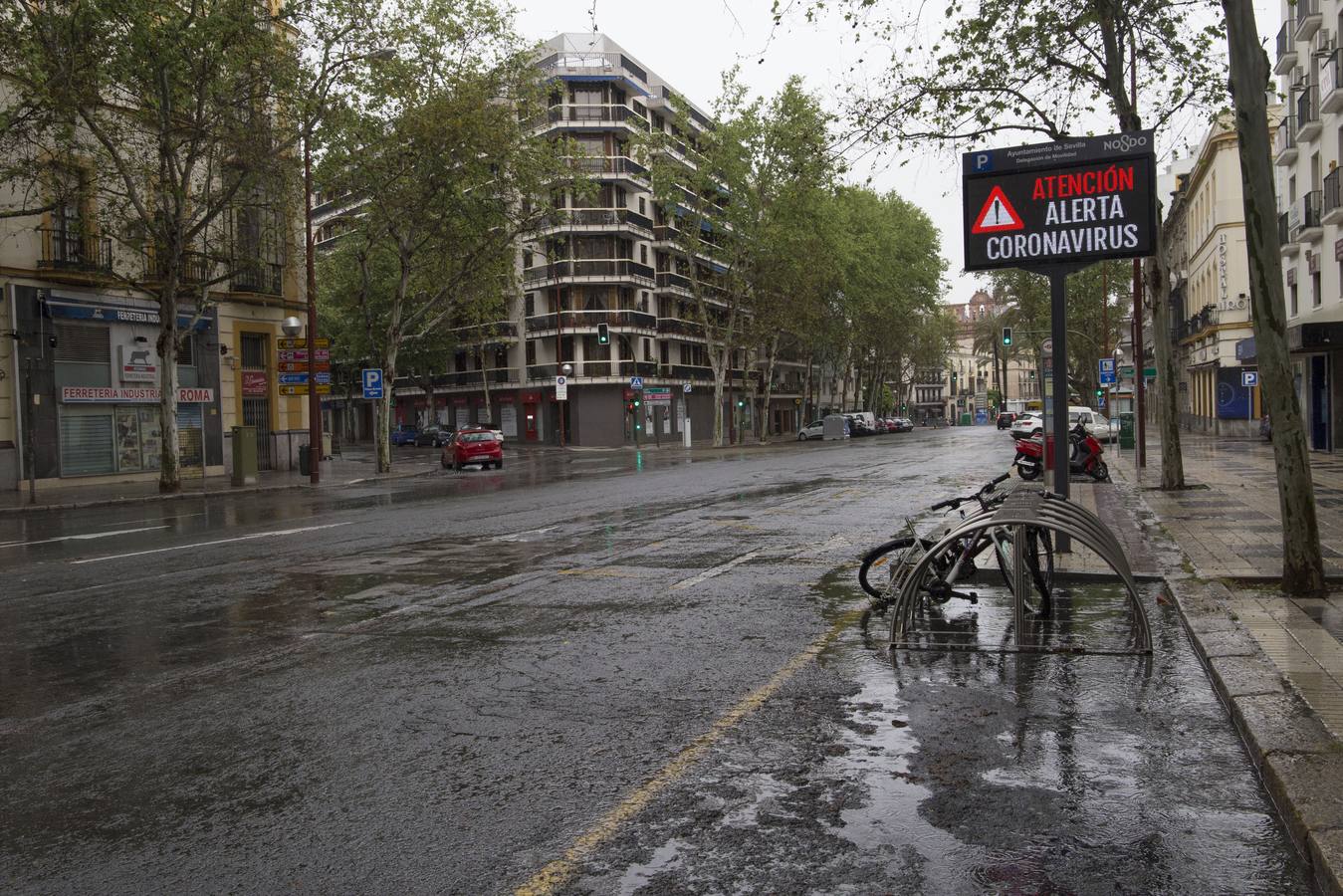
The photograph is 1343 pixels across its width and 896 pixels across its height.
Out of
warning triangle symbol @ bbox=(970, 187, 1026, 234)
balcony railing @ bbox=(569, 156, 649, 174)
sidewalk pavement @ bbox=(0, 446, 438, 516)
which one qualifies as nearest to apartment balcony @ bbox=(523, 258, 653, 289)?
balcony railing @ bbox=(569, 156, 649, 174)

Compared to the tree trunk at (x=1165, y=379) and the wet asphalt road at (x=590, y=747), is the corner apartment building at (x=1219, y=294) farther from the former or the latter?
the wet asphalt road at (x=590, y=747)

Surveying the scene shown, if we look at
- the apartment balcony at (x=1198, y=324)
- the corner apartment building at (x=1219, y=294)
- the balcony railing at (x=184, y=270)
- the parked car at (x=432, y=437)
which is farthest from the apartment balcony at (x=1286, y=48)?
the parked car at (x=432, y=437)

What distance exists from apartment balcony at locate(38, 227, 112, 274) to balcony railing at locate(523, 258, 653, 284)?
34489mm

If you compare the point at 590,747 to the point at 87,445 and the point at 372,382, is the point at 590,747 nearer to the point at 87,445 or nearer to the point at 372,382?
the point at 87,445

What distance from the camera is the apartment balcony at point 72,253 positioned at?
2616 cm

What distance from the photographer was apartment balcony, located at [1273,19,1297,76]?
34.9 meters

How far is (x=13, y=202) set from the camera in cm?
2530

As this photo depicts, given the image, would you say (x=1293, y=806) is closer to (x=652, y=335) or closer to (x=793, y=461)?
(x=793, y=461)

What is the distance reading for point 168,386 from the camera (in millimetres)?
24594

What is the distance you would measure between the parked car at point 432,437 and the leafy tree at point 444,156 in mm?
27476

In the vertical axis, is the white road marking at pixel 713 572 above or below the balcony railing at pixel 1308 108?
below

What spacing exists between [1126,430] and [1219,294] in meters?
19.4

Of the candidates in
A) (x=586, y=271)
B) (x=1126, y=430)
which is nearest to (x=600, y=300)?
(x=586, y=271)

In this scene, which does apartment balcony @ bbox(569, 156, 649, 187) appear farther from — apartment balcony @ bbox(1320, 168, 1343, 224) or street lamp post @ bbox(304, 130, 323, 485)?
apartment balcony @ bbox(1320, 168, 1343, 224)
